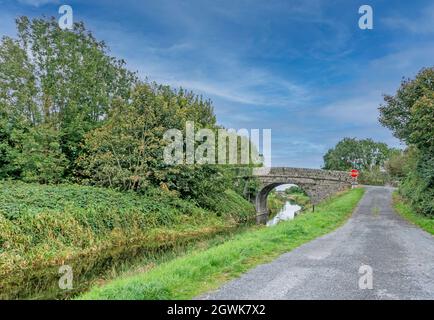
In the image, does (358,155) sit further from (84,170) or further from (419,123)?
(84,170)

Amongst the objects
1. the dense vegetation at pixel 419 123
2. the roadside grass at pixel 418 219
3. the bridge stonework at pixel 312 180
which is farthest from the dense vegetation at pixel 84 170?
the dense vegetation at pixel 419 123

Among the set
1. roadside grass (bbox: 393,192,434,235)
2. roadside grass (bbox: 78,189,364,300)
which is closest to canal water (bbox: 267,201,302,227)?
roadside grass (bbox: 393,192,434,235)

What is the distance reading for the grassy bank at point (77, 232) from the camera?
1108 centimetres

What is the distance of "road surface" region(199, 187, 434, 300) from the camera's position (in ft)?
20.4

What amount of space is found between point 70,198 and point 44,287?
21.4 ft

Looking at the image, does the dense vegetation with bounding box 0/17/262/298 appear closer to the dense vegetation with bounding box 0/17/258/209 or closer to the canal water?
the dense vegetation with bounding box 0/17/258/209

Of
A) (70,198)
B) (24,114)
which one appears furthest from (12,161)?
(70,198)

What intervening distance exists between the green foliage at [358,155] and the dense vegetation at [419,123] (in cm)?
6922

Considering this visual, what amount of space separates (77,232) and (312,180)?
28381 millimetres

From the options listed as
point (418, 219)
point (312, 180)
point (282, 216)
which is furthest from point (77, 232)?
point (312, 180)

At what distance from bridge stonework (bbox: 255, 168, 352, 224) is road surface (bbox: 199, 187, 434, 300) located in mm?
24784

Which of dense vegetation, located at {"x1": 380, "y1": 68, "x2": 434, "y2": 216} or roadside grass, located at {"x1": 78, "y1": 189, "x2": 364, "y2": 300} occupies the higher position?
dense vegetation, located at {"x1": 380, "y1": 68, "x2": 434, "y2": 216}
